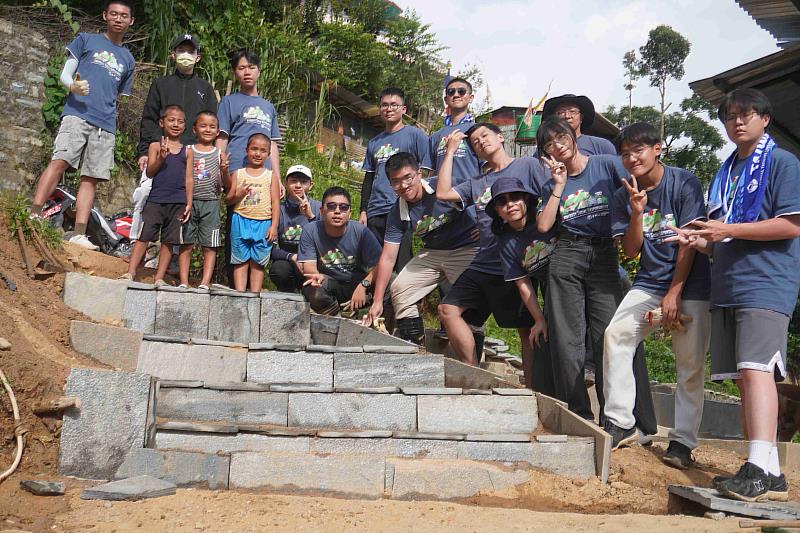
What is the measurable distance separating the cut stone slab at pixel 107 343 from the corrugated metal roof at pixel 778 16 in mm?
6393

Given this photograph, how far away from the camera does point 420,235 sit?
5859mm

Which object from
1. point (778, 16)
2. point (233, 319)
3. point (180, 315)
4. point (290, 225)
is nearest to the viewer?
point (180, 315)

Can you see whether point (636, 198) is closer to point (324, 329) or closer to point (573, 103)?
point (573, 103)

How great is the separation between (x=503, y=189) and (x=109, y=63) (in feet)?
11.4

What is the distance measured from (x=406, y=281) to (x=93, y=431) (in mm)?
2618

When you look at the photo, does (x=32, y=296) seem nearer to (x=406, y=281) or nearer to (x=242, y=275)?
(x=242, y=275)

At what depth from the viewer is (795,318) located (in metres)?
9.78

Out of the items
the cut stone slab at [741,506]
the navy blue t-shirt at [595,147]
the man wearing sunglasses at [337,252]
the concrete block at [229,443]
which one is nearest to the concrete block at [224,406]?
the concrete block at [229,443]

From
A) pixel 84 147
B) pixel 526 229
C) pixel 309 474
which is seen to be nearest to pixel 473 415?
pixel 309 474

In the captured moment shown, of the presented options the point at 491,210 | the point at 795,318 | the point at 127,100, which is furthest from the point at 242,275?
the point at 795,318

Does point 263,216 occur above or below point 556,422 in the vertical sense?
above

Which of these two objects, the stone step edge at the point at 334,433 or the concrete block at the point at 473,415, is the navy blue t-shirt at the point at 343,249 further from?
the stone step edge at the point at 334,433

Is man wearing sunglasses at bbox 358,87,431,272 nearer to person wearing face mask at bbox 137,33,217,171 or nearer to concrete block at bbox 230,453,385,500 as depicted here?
person wearing face mask at bbox 137,33,217,171

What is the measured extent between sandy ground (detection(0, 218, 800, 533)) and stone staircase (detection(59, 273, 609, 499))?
0.43ft
